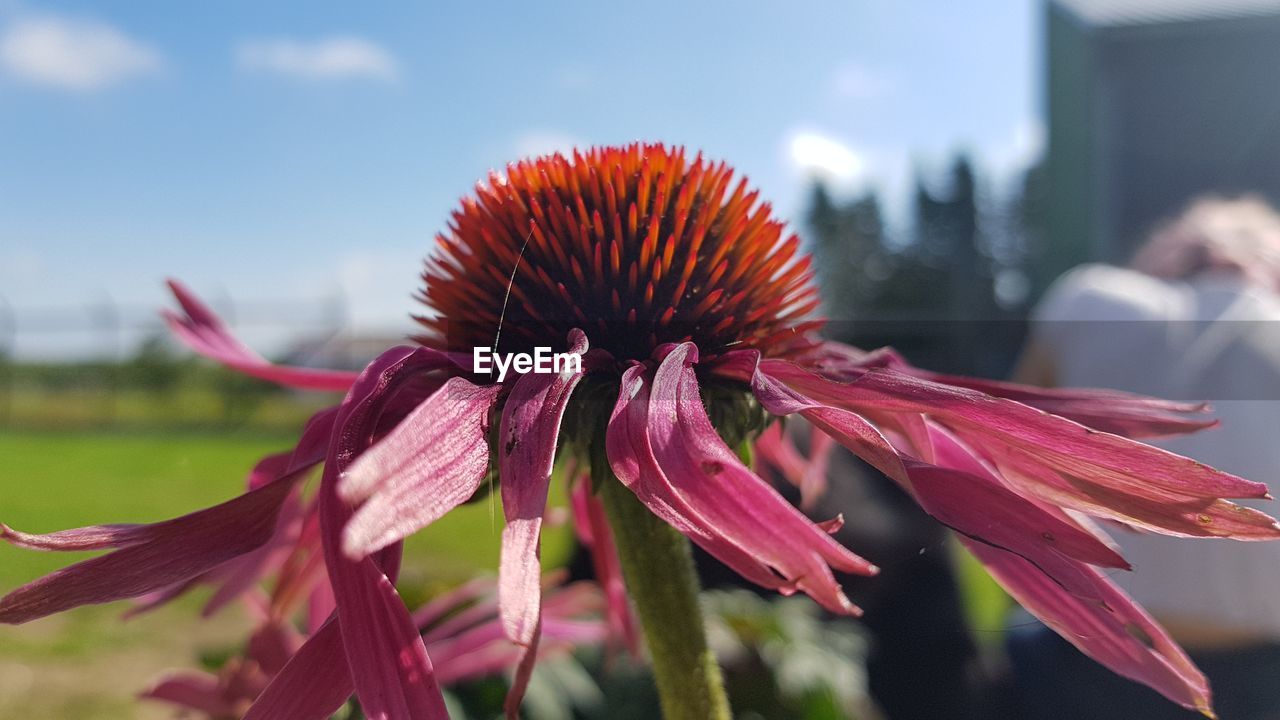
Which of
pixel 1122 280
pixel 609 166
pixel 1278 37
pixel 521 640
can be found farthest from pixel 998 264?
pixel 521 640

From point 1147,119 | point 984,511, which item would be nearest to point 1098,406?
point 984,511

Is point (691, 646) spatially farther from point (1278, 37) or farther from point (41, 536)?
point (1278, 37)

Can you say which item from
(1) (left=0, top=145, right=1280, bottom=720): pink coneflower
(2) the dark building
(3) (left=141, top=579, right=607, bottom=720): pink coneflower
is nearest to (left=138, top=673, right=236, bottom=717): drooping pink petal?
(3) (left=141, top=579, right=607, bottom=720): pink coneflower

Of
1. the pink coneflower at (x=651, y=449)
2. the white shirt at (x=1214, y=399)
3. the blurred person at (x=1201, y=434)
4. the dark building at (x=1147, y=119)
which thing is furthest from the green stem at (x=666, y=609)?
the dark building at (x=1147, y=119)

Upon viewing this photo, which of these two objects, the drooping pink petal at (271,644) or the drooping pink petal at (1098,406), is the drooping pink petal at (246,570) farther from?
the drooping pink petal at (1098,406)

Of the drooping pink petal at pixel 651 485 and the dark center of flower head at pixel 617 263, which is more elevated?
the dark center of flower head at pixel 617 263

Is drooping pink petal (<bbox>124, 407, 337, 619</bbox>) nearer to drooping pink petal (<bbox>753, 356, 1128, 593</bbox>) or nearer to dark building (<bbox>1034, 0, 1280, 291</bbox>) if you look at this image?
drooping pink petal (<bbox>753, 356, 1128, 593</bbox>)

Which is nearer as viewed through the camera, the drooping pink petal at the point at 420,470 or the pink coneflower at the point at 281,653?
the drooping pink petal at the point at 420,470
